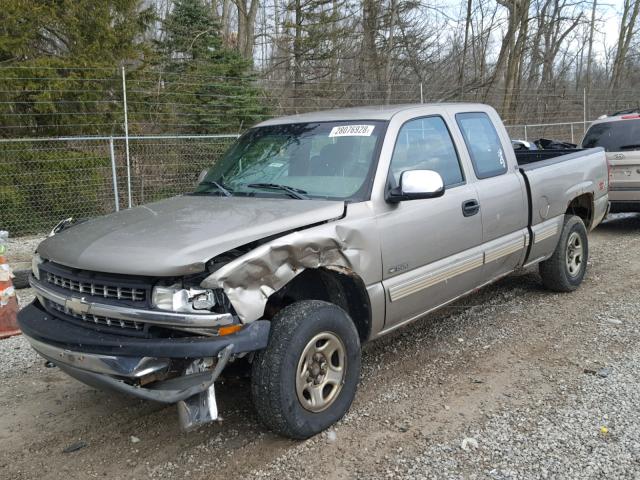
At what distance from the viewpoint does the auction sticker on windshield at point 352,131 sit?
13.2ft

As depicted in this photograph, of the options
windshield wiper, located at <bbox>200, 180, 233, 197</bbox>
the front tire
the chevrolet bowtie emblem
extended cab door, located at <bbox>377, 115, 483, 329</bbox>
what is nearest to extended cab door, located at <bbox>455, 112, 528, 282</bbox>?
extended cab door, located at <bbox>377, 115, 483, 329</bbox>

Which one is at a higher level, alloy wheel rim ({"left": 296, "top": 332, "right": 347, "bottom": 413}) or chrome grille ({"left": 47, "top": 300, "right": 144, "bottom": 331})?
chrome grille ({"left": 47, "top": 300, "right": 144, "bottom": 331})

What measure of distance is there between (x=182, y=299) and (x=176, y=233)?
1.49 feet

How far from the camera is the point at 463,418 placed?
3539 millimetres

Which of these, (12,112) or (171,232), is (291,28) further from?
(171,232)

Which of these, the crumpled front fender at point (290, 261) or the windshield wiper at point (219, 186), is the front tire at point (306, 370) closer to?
the crumpled front fender at point (290, 261)

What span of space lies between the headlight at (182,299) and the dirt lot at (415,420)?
838mm

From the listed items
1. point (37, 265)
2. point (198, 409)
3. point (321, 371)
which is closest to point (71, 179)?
point (37, 265)

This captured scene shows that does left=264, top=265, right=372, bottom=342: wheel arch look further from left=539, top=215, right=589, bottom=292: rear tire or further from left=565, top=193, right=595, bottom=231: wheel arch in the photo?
left=565, top=193, right=595, bottom=231: wheel arch

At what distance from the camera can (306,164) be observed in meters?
4.05

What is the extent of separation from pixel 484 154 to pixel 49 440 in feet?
12.7

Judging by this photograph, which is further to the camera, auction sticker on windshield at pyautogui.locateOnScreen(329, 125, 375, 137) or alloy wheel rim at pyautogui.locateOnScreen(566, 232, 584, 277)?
alloy wheel rim at pyautogui.locateOnScreen(566, 232, 584, 277)

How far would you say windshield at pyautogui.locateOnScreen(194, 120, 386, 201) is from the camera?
3.81 meters

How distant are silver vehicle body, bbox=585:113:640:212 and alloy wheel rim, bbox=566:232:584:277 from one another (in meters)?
3.42
